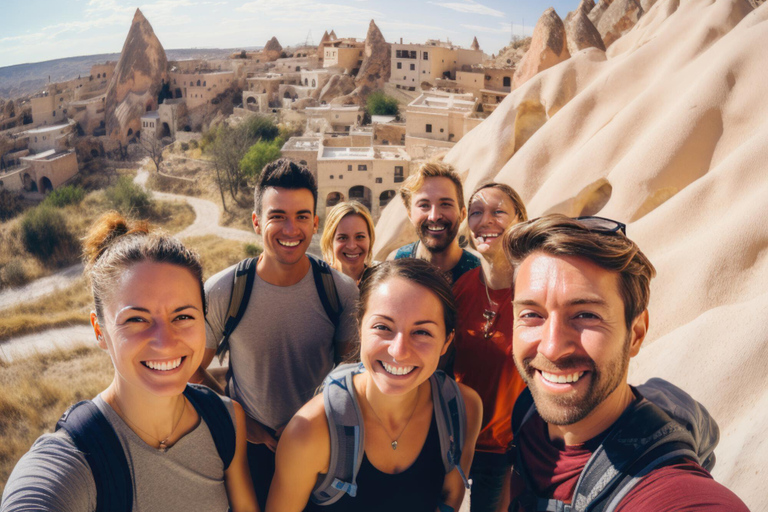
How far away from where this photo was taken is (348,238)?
12.9ft

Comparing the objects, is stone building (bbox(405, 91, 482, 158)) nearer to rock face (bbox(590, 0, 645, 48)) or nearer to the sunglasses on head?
rock face (bbox(590, 0, 645, 48))

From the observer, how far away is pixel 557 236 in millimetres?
1933

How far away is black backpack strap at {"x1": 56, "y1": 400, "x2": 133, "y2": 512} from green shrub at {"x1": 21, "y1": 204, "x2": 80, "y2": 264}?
24664mm

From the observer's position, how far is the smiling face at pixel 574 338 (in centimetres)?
182

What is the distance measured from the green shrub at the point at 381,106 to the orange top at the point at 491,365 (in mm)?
26558

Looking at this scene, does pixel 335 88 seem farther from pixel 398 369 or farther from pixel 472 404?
pixel 398 369

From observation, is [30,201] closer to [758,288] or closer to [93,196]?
[93,196]

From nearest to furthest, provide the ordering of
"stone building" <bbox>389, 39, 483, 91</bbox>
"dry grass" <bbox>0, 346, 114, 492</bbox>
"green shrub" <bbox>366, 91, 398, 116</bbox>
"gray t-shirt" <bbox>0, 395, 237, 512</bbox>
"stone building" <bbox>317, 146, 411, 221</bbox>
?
"gray t-shirt" <bbox>0, 395, 237, 512</bbox>, "dry grass" <bbox>0, 346, 114, 492</bbox>, "stone building" <bbox>317, 146, 411, 221</bbox>, "green shrub" <bbox>366, 91, 398, 116</bbox>, "stone building" <bbox>389, 39, 483, 91</bbox>

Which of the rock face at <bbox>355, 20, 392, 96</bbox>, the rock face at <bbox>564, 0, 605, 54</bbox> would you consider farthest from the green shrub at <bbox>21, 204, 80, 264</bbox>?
the rock face at <bbox>564, 0, 605, 54</bbox>

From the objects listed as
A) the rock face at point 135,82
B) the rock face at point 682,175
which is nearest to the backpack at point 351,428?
the rock face at point 682,175

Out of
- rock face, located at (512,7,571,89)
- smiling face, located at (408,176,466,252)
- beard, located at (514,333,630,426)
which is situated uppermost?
rock face, located at (512,7,571,89)

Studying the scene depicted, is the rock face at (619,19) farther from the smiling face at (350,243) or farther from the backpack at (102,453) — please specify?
the backpack at (102,453)

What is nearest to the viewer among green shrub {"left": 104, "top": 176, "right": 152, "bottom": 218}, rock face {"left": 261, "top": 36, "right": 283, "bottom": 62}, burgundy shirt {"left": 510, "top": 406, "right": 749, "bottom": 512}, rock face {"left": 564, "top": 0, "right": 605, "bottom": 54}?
burgundy shirt {"left": 510, "top": 406, "right": 749, "bottom": 512}

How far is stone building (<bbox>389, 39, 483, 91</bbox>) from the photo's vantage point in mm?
31594
